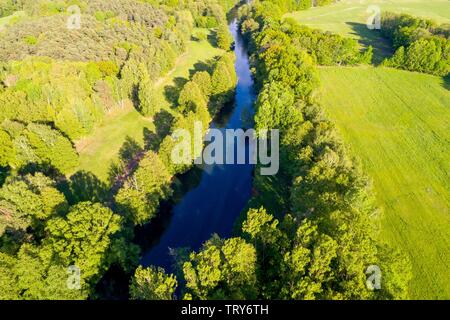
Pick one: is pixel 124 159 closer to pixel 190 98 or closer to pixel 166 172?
pixel 166 172

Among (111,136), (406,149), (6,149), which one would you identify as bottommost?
(406,149)

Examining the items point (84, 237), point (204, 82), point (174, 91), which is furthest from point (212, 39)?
point (84, 237)

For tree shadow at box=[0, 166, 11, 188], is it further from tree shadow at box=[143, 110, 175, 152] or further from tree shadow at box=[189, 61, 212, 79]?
tree shadow at box=[189, 61, 212, 79]

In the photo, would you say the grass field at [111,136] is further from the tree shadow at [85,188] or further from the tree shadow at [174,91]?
the tree shadow at [85,188]

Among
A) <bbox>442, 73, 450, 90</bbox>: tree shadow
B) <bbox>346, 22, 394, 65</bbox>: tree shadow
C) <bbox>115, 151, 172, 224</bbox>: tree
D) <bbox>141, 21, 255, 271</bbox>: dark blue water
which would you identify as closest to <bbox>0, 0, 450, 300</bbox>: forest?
<bbox>115, 151, 172, 224</bbox>: tree
